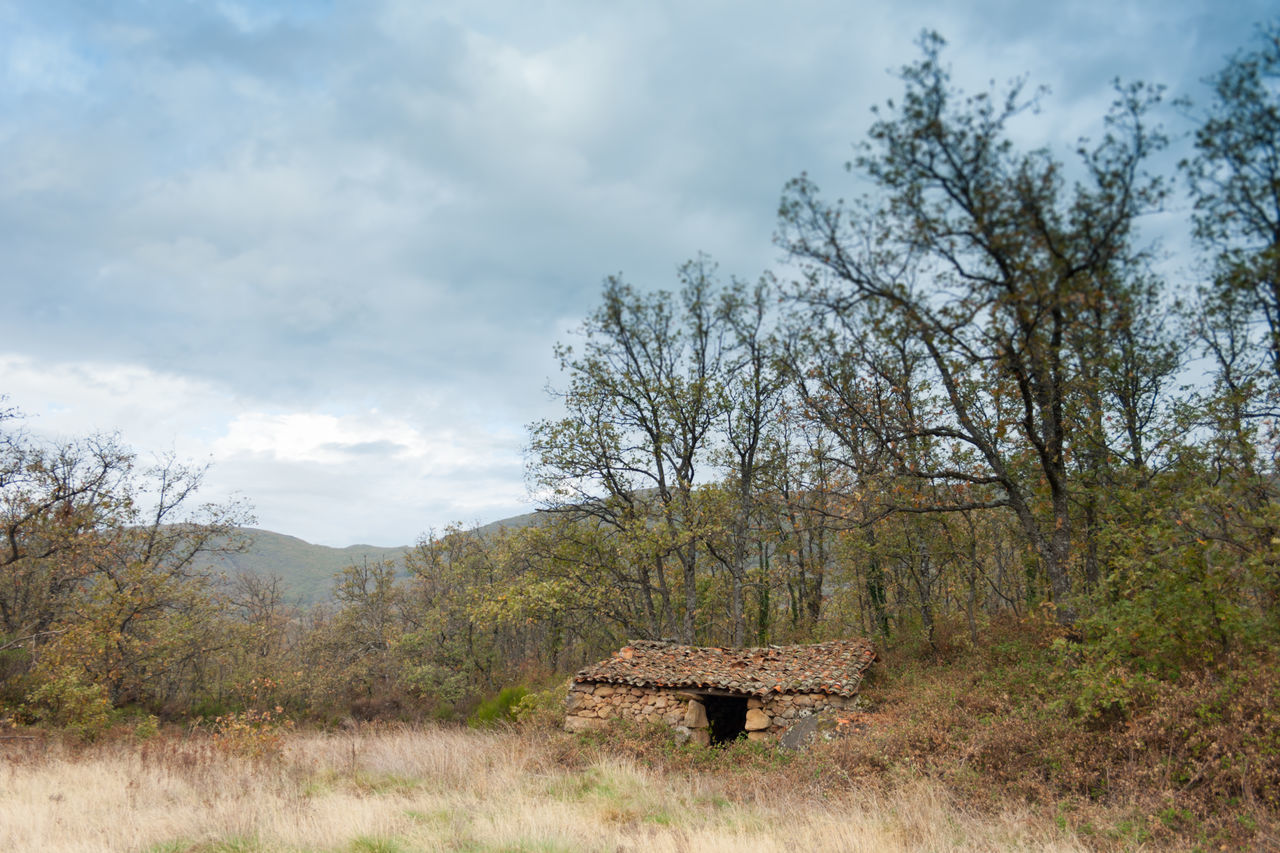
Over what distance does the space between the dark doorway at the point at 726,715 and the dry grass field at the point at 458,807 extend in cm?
348

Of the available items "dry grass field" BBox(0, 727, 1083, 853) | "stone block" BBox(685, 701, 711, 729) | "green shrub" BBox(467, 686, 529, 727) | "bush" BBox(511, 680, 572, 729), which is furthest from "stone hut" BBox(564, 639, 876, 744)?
"green shrub" BBox(467, 686, 529, 727)

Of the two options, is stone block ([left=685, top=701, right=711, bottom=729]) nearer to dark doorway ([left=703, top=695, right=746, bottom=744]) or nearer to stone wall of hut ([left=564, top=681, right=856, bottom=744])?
stone wall of hut ([left=564, top=681, right=856, bottom=744])

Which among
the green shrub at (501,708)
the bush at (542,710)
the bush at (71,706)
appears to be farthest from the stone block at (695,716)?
the bush at (71,706)

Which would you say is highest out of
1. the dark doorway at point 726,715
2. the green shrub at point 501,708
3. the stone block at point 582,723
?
the stone block at point 582,723

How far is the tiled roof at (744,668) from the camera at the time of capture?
480 inches

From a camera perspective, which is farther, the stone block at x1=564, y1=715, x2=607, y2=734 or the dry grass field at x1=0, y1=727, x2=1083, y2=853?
the stone block at x1=564, y1=715, x2=607, y2=734

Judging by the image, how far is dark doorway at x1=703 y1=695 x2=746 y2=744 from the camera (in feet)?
47.5

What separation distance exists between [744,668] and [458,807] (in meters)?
7.71

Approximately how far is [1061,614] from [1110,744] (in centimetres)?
393

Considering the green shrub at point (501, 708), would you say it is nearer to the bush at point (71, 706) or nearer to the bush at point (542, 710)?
the bush at point (542, 710)

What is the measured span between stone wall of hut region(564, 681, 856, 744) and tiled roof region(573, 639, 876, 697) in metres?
0.20

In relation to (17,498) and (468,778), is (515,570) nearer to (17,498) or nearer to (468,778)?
(468,778)

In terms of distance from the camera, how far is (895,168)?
8766 mm

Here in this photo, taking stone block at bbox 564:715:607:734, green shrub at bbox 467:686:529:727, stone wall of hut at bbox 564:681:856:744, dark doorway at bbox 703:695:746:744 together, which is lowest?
green shrub at bbox 467:686:529:727
